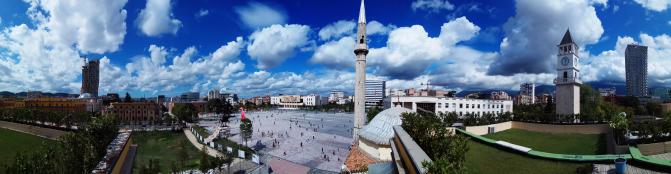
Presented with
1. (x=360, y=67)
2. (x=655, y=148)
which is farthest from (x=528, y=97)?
(x=655, y=148)

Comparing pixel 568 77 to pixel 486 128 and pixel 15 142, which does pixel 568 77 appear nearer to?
pixel 486 128

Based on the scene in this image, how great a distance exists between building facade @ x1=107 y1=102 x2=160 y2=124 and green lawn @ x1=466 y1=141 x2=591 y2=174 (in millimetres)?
86358

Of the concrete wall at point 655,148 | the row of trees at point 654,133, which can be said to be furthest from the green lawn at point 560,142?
the concrete wall at point 655,148

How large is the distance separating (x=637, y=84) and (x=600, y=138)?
19654cm

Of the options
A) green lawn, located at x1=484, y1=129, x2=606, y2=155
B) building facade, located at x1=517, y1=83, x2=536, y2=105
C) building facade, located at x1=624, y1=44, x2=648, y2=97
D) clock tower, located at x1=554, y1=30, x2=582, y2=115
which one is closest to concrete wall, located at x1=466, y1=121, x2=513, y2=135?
green lawn, located at x1=484, y1=129, x2=606, y2=155

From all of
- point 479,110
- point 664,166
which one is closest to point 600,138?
point 664,166

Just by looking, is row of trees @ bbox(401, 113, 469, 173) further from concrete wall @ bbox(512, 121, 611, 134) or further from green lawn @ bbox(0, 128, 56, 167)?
green lawn @ bbox(0, 128, 56, 167)

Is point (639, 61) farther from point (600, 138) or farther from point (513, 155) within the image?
point (513, 155)

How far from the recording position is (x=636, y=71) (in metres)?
179

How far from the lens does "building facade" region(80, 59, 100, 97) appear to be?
585 ft

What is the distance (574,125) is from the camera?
37.6 m

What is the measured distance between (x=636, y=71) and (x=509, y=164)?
209906 millimetres

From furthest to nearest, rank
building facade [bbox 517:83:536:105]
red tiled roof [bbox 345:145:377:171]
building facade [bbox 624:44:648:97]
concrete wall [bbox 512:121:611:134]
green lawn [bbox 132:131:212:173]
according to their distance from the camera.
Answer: building facade [bbox 624:44:648:97]
building facade [bbox 517:83:536:105]
green lawn [bbox 132:131:212:173]
concrete wall [bbox 512:121:611:134]
red tiled roof [bbox 345:145:377:171]

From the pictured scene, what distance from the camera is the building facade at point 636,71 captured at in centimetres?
17775
